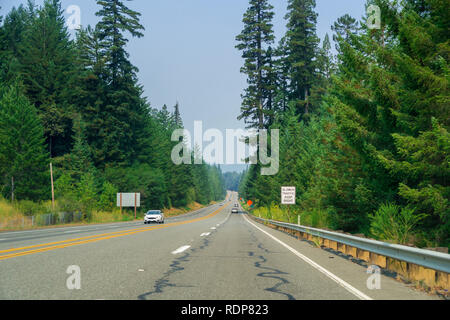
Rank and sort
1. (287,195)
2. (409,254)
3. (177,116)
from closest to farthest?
(409,254)
(287,195)
(177,116)

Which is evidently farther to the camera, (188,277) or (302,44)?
(302,44)

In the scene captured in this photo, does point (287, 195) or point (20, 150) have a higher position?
point (20, 150)

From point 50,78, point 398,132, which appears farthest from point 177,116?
point 398,132

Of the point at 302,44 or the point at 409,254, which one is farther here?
the point at 302,44

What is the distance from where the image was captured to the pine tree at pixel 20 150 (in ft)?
139

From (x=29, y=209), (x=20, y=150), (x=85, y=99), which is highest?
(x=85, y=99)

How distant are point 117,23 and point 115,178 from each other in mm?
23133

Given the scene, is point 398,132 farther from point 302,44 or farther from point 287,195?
point 302,44

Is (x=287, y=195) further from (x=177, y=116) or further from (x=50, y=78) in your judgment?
(x=177, y=116)

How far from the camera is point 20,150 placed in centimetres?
4419

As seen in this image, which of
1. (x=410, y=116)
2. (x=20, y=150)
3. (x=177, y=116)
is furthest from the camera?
(x=177, y=116)

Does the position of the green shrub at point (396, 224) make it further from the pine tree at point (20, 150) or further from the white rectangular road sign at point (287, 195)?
the pine tree at point (20, 150)

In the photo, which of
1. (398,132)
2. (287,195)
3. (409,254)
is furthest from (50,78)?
(409,254)

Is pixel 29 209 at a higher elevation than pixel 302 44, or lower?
lower
